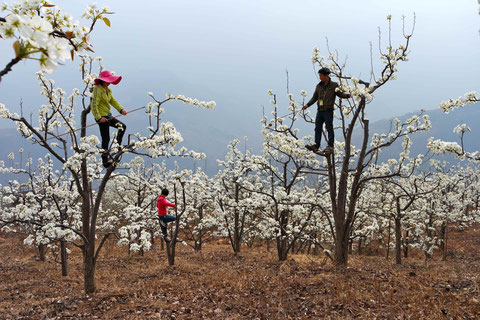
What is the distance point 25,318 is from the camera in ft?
27.8

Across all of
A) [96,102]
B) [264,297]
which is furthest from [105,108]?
[264,297]

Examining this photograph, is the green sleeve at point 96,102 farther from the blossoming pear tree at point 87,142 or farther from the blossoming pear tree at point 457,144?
the blossoming pear tree at point 457,144

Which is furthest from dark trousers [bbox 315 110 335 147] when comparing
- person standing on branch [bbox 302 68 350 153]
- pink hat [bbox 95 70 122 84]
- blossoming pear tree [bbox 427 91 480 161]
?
pink hat [bbox 95 70 122 84]

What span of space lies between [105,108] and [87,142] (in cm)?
98

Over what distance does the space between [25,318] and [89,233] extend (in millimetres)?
2576

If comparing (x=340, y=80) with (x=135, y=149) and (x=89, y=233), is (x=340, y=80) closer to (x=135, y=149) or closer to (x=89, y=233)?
(x=135, y=149)

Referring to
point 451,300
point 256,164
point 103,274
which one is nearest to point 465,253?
point 256,164

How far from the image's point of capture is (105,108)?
8.20m

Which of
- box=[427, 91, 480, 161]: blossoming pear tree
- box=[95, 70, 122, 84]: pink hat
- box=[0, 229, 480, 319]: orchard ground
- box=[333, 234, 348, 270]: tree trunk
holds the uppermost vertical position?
box=[95, 70, 122, 84]: pink hat

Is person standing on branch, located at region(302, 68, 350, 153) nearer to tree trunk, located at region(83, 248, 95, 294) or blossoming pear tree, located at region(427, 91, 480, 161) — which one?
blossoming pear tree, located at region(427, 91, 480, 161)

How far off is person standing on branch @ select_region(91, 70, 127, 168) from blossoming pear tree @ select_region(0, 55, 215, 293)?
377 millimetres

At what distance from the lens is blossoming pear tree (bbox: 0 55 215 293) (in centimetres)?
752

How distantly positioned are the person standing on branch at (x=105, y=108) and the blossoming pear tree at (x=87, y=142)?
38 centimetres

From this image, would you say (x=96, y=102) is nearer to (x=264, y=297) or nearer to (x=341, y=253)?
(x=264, y=297)
